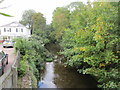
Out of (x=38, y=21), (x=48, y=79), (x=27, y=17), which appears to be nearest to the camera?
(x=48, y=79)

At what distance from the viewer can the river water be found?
10463 mm

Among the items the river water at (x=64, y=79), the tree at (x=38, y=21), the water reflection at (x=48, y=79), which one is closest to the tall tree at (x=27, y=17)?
the tree at (x=38, y=21)

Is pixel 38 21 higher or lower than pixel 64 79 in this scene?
higher

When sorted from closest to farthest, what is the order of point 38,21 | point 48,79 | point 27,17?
point 48,79, point 38,21, point 27,17

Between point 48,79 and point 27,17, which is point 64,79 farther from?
point 27,17

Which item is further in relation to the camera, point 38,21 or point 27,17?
point 27,17

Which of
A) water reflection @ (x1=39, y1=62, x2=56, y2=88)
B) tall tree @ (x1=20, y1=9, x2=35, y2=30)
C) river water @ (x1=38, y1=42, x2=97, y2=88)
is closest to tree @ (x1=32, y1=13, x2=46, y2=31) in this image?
tall tree @ (x1=20, y1=9, x2=35, y2=30)

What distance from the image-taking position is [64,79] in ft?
38.2

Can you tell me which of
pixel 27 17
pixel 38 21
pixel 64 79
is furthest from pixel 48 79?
pixel 27 17

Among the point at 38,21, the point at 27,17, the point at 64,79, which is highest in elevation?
the point at 27,17

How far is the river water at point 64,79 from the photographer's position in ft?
34.3

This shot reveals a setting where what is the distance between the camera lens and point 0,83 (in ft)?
14.8

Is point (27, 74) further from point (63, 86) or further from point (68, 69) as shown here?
point (68, 69)

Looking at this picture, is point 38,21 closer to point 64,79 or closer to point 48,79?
point 48,79
